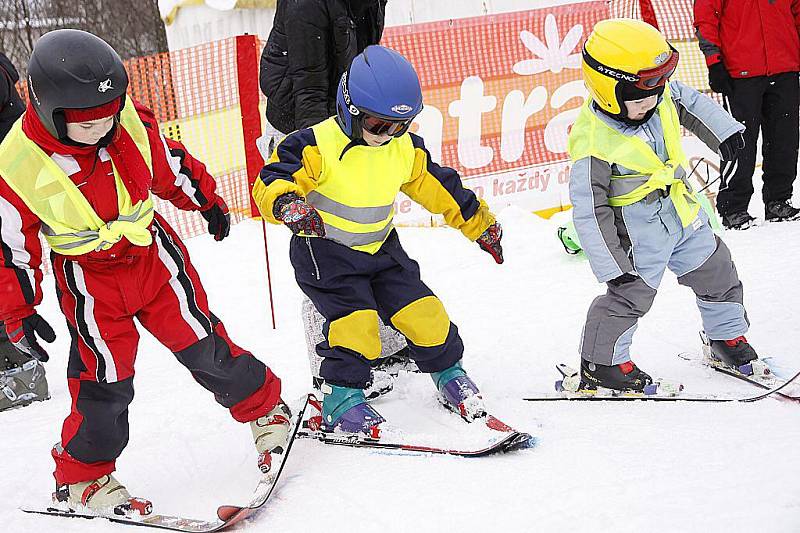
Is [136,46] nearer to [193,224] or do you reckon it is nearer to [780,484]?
[193,224]

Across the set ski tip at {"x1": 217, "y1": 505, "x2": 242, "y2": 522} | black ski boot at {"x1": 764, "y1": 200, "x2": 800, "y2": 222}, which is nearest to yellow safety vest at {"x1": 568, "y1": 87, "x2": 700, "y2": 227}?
ski tip at {"x1": 217, "y1": 505, "x2": 242, "y2": 522}

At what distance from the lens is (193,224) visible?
7602mm

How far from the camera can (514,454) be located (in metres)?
3.11

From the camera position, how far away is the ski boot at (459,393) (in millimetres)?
3502

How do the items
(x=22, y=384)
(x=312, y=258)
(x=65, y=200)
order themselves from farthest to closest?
(x=22, y=384) → (x=312, y=258) → (x=65, y=200)

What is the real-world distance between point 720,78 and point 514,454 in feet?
14.4

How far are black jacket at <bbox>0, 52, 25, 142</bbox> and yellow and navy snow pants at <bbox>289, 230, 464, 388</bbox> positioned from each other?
203 cm

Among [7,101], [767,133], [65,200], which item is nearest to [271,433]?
[65,200]

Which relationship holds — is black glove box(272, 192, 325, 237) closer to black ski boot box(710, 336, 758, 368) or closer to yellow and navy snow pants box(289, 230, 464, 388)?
yellow and navy snow pants box(289, 230, 464, 388)

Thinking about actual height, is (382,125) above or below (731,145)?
above

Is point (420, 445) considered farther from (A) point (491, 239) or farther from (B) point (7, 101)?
(B) point (7, 101)

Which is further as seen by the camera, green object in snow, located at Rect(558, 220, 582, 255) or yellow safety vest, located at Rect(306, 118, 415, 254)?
Result: green object in snow, located at Rect(558, 220, 582, 255)

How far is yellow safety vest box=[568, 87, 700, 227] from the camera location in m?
3.46

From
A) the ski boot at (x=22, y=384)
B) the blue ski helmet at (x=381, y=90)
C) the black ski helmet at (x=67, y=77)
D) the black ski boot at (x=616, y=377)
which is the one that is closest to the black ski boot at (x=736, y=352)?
the black ski boot at (x=616, y=377)
